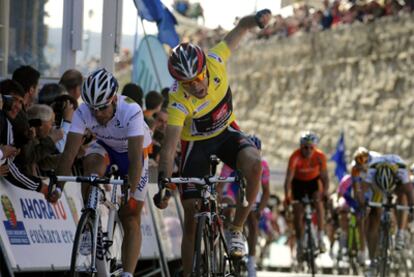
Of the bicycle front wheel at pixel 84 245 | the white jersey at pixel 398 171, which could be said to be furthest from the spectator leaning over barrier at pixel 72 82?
the white jersey at pixel 398 171

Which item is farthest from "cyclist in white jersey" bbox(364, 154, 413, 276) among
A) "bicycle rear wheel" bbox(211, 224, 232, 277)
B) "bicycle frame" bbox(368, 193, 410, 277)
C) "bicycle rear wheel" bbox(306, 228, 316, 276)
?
"bicycle rear wheel" bbox(211, 224, 232, 277)

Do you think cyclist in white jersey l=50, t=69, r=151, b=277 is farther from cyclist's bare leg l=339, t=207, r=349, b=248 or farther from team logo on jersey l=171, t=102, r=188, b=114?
cyclist's bare leg l=339, t=207, r=349, b=248

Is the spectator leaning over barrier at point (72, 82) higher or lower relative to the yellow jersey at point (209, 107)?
higher

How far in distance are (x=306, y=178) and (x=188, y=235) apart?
11.1 meters

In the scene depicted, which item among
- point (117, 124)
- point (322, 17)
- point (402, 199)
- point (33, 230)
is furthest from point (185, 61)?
point (322, 17)

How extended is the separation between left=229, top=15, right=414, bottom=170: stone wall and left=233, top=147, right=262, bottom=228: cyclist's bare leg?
89.0 ft

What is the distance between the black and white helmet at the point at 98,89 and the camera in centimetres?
1034

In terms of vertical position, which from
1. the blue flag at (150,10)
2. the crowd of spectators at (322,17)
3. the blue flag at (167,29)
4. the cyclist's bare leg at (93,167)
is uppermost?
the crowd of spectators at (322,17)

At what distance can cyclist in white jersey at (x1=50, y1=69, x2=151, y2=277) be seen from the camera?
10.4 m

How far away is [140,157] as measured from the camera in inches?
414

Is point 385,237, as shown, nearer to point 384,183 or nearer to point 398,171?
point 384,183

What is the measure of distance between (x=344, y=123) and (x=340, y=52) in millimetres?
2187

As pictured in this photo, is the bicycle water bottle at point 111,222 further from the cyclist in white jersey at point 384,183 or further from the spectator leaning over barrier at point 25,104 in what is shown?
the cyclist in white jersey at point 384,183

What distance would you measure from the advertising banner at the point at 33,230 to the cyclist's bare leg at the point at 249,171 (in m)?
1.77
